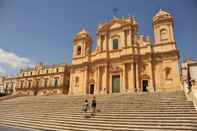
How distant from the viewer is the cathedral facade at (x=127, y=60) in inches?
950

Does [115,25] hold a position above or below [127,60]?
above

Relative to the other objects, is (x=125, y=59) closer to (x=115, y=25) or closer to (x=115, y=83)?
(x=115, y=83)

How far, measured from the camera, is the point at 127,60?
84.9ft

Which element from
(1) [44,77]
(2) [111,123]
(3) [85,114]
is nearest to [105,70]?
(3) [85,114]

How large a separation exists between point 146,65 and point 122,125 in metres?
15.8

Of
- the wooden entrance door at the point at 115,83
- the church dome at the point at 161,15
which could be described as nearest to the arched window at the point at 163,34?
the church dome at the point at 161,15

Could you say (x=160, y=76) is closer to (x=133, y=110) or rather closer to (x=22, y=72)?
(x=133, y=110)

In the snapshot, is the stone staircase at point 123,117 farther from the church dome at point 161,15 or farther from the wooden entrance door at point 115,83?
the church dome at point 161,15

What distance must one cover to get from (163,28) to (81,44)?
13.3 metres

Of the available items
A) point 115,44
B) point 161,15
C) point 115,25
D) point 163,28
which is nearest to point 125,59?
point 115,44

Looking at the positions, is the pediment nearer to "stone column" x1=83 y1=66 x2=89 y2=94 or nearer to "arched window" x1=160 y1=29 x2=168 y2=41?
"arched window" x1=160 y1=29 x2=168 y2=41

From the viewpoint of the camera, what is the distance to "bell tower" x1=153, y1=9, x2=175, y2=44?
82.4 feet

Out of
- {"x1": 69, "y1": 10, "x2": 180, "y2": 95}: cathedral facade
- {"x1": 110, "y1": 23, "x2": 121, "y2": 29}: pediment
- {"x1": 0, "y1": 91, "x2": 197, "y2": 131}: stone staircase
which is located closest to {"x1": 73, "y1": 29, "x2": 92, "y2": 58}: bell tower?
{"x1": 69, "y1": 10, "x2": 180, "y2": 95}: cathedral facade

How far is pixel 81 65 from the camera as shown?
30031mm
